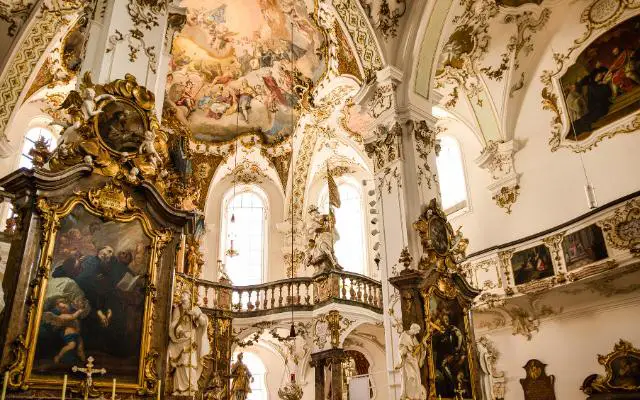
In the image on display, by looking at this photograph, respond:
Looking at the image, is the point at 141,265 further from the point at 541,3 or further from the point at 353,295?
the point at 541,3

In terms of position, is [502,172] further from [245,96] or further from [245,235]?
[245,235]

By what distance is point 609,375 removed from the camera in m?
10.1

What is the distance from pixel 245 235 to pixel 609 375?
11.5m

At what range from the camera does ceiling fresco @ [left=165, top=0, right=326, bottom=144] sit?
47.5 feet

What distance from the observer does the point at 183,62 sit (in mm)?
15625

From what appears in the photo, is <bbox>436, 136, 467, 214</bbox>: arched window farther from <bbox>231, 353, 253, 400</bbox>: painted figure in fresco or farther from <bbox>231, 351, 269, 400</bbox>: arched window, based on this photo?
<bbox>231, 351, 269, 400</bbox>: arched window

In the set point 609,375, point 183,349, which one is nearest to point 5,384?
point 183,349

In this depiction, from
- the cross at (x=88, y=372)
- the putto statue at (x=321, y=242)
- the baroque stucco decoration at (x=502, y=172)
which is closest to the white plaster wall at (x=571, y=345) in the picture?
the baroque stucco decoration at (x=502, y=172)

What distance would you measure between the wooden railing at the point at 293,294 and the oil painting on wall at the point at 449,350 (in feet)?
16.7

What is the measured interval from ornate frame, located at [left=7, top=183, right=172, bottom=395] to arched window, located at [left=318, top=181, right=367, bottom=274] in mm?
11176

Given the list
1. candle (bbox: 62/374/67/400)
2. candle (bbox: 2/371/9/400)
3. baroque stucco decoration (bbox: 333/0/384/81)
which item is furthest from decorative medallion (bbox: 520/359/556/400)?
candle (bbox: 2/371/9/400)

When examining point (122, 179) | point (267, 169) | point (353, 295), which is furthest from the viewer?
point (267, 169)

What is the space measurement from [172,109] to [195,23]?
9.02ft

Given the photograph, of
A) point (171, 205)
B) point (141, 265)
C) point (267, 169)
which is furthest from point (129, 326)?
point (267, 169)
